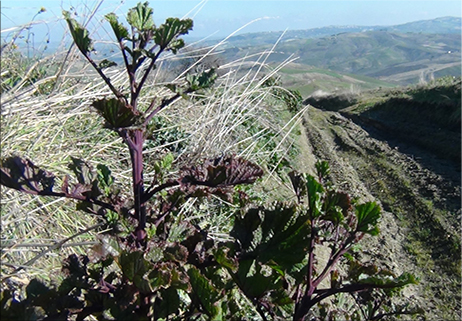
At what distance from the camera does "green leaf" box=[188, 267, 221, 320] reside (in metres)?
0.90

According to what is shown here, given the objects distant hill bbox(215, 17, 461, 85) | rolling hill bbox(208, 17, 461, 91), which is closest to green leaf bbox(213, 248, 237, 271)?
rolling hill bbox(208, 17, 461, 91)

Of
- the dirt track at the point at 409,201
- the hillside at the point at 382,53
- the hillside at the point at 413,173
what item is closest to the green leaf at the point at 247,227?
the dirt track at the point at 409,201

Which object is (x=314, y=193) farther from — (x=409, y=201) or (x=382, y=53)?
(x=382, y=53)

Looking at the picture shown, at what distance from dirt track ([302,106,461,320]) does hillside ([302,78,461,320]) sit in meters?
0.01

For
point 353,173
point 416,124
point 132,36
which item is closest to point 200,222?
point 132,36

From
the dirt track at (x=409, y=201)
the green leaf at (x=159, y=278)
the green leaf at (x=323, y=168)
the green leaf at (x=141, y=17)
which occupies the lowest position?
the dirt track at (x=409, y=201)

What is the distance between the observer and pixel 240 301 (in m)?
2.34

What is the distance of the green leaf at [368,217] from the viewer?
1.00m

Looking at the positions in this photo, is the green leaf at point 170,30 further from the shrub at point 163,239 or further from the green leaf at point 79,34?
the green leaf at point 79,34

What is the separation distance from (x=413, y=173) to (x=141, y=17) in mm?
9047

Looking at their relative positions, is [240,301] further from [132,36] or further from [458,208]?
[458,208]

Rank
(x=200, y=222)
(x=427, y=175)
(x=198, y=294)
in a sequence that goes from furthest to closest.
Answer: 1. (x=427, y=175)
2. (x=200, y=222)
3. (x=198, y=294)

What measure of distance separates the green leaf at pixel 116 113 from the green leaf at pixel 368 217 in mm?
614

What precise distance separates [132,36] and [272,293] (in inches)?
31.2
